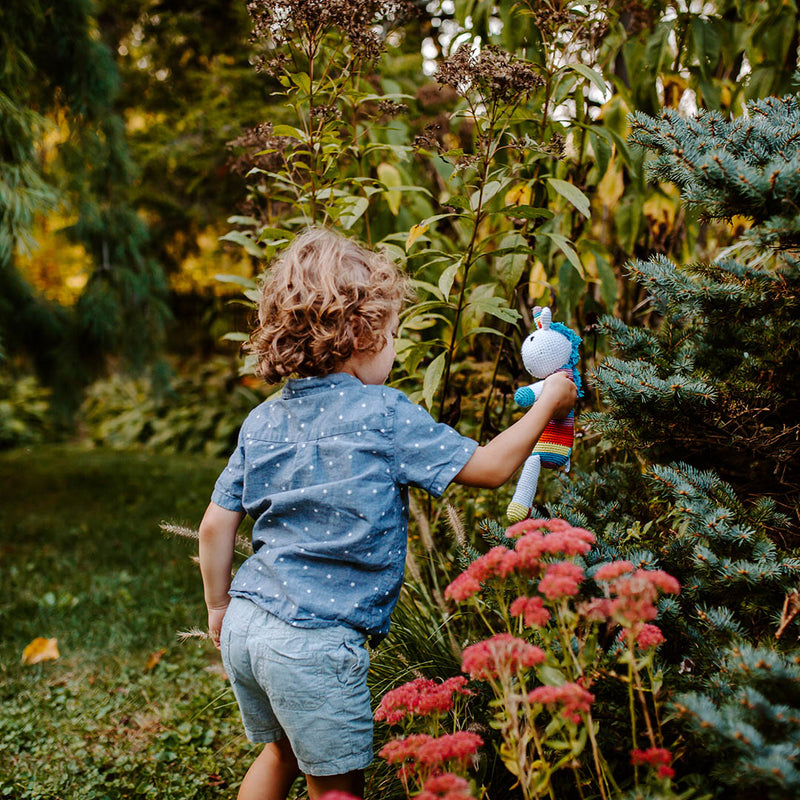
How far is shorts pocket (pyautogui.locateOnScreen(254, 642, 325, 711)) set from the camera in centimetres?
157

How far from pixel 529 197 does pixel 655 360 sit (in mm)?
968

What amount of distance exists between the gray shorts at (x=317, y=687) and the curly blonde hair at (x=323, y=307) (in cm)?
61

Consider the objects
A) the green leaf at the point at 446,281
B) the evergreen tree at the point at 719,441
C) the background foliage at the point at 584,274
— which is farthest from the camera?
the green leaf at the point at 446,281

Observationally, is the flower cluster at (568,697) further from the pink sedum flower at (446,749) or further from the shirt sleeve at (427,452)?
the shirt sleeve at (427,452)

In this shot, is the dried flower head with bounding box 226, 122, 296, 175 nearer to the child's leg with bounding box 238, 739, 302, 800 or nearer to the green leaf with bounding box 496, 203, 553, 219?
the green leaf with bounding box 496, 203, 553, 219

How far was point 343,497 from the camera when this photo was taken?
5.27 feet

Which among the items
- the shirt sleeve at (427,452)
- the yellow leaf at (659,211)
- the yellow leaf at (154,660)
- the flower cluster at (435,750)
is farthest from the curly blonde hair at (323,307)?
the yellow leaf at (154,660)

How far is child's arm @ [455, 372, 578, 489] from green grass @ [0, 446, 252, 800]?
4.48 feet

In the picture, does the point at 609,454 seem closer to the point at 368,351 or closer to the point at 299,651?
the point at 368,351

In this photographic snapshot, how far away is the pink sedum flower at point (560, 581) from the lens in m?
1.24

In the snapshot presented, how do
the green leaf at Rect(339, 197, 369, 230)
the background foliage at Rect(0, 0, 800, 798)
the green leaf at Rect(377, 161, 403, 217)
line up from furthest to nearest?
the green leaf at Rect(377, 161, 403, 217) < the green leaf at Rect(339, 197, 369, 230) < the background foliage at Rect(0, 0, 800, 798)

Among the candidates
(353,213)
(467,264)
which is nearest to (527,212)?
(467,264)

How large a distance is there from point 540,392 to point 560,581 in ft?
1.75

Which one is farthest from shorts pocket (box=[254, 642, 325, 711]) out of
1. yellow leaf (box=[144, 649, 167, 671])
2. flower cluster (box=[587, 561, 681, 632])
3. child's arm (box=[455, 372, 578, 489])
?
yellow leaf (box=[144, 649, 167, 671])
